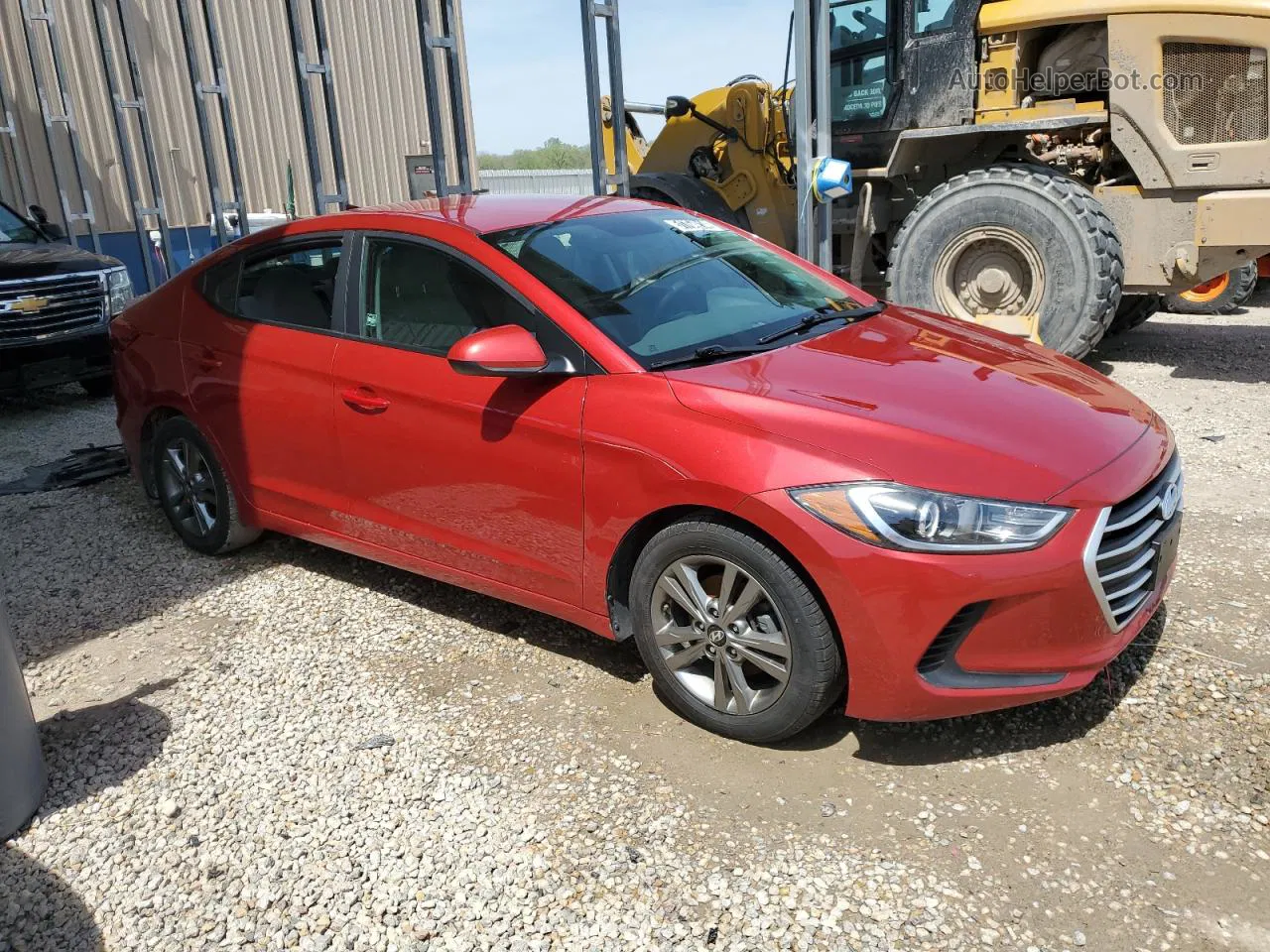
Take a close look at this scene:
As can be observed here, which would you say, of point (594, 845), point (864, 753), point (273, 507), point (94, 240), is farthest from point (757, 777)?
point (94, 240)

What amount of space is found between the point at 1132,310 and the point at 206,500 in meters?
→ 7.38

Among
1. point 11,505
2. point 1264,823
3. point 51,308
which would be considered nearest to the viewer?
point 1264,823

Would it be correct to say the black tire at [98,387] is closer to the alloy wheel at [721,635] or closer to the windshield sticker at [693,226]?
the windshield sticker at [693,226]

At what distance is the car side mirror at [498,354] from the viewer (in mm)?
3032

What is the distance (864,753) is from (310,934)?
1.56m

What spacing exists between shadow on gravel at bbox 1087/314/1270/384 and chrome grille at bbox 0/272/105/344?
8079 mm

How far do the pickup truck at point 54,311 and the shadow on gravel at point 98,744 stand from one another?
16.2 feet

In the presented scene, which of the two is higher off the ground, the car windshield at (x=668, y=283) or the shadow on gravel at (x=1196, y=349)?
the car windshield at (x=668, y=283)

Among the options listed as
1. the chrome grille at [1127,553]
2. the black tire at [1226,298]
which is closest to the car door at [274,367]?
the chrome grille at [1127,553]

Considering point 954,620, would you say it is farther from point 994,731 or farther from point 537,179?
point 537,179

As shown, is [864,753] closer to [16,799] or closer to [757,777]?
[757,777]

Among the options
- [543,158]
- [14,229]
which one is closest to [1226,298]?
[14,229]

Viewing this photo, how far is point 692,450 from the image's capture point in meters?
2.78

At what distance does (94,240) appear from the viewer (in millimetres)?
12812
